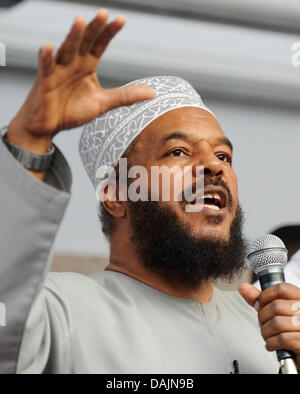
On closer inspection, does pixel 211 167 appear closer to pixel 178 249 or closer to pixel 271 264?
pixel 178 249

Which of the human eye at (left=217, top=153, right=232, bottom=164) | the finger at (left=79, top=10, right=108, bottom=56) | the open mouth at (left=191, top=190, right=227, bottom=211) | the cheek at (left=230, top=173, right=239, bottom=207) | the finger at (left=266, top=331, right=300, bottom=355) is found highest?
the human eye at (left=217, top=153, right=232, bottom=164)

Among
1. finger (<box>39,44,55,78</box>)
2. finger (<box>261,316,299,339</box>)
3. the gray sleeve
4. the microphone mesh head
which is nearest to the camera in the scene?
finger (<box>39,44,55,78</box>)

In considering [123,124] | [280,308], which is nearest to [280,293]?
[280,308]

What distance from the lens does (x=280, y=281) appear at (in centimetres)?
158

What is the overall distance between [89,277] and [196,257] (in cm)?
30

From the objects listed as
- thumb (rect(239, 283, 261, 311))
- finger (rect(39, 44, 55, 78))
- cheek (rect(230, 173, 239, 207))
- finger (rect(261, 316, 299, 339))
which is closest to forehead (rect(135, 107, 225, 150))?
cheek (rect(230, 173, 239, 207))

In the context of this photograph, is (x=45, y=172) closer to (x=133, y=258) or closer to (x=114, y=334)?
(x=114, y=334)

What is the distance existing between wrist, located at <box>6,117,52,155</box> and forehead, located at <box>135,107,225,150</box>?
2.40 ft

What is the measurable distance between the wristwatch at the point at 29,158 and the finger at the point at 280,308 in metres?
0.55

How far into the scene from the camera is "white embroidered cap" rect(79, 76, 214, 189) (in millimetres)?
2148

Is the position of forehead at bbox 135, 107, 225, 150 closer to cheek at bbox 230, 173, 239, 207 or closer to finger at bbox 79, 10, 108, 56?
cheek at bbox 230, 173, 239, 207

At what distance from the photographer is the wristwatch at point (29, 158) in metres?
1.37

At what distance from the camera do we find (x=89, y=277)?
2006mm
